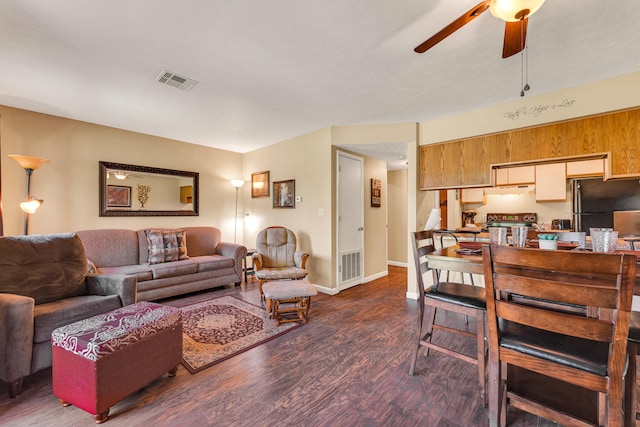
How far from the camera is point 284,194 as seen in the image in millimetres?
4574

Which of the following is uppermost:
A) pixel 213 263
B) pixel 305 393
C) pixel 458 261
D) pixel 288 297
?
pixel 458 261

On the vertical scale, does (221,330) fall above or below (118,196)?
below

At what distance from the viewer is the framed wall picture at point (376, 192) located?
4.78 m

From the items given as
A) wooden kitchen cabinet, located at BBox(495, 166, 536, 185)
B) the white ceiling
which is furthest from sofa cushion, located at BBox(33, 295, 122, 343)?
wooden kitchen cabinet, located at BBox(495, 166, 536, 185)

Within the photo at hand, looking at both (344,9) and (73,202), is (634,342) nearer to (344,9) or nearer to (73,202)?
(344,9)

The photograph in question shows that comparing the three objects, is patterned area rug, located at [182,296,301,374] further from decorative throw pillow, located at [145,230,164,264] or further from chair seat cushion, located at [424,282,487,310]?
chair seat cushion, located at [424,282,487,310]

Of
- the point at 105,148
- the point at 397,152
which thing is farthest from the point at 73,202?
the point at 397,152

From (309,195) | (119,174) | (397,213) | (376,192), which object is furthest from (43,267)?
(397,213)

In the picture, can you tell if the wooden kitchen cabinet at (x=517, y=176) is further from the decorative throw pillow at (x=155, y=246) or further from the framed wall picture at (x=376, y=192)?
the decorative throw pillow at (x=155, y=246)

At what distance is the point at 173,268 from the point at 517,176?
221 inches

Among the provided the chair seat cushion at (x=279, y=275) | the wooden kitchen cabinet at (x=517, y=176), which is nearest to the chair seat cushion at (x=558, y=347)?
the chair seat cushion at (x=279, y=275)

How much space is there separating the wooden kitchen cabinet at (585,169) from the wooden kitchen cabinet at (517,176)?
0.46 meters

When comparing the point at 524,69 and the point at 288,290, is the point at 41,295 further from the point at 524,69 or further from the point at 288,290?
the point at 524,69

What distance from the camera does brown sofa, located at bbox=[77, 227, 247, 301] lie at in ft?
11.2
